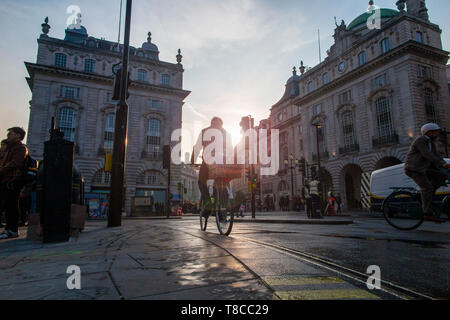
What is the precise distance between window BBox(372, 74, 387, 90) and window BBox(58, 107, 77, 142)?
32.6m

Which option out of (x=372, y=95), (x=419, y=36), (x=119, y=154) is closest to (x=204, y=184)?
(x=119, y=154)

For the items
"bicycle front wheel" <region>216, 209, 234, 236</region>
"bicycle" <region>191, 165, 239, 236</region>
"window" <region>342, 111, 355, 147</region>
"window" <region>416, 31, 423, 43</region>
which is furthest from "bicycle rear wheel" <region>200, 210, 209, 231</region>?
"window" <region>416, 31, 423, 43</region>

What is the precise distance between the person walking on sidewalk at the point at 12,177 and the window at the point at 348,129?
31.9 m

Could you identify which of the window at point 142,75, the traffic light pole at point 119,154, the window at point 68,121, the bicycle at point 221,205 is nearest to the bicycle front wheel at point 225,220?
the bicycle at point 221,205

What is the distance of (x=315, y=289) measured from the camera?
1.35 metres

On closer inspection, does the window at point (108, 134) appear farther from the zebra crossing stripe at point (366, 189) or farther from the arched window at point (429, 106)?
the arched window at point (429, 106)

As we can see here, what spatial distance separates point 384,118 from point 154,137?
25530mm

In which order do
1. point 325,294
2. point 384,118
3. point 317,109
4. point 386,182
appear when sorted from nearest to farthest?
point 325,294
point 386,182
point 384,118
point 317,109

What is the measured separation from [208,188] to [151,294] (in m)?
4.11

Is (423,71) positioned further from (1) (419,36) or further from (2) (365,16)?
(2) (365,16)

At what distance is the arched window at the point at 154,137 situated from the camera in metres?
34.3

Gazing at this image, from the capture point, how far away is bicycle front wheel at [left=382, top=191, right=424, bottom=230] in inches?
192

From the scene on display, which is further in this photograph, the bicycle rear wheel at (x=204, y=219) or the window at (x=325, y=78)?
the window at (x=325, y=78)
